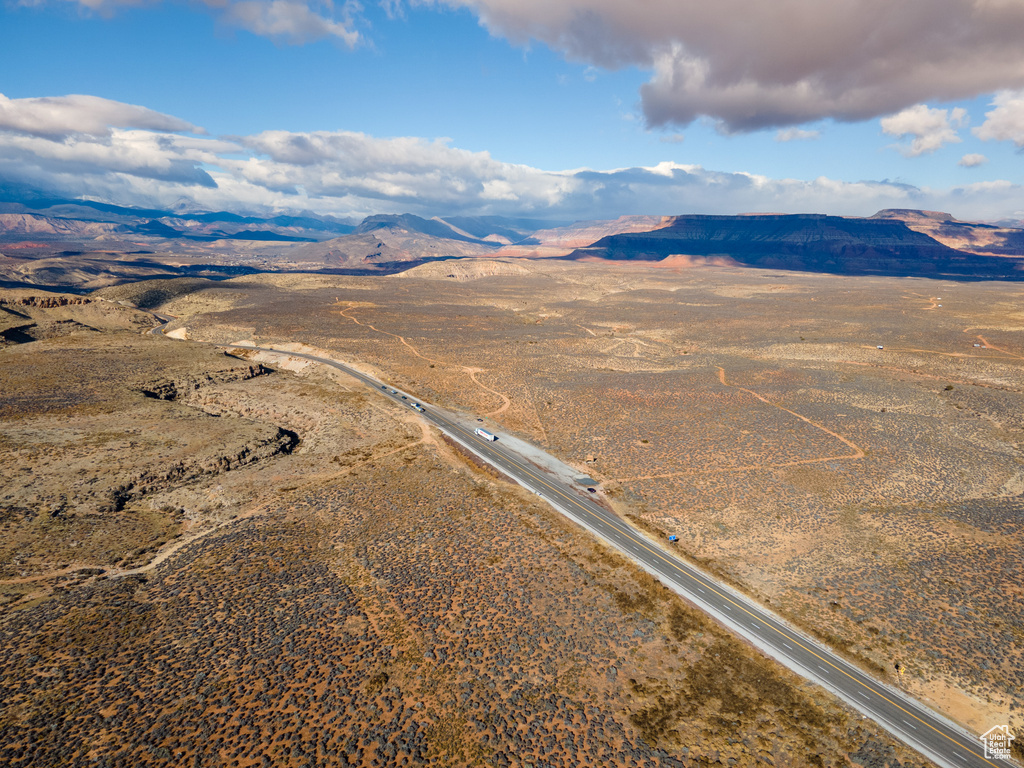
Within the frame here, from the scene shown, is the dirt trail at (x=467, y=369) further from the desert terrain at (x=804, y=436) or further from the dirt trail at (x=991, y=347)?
the dirt trail at (x=991, y=347)

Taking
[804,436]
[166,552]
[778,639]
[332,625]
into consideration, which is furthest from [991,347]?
[166,552]

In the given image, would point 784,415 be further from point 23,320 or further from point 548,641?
point 23,320

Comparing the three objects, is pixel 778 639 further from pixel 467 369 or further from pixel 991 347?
pixel 991 347

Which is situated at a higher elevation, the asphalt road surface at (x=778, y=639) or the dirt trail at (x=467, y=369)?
the dirt trail at (x=467, y=369)

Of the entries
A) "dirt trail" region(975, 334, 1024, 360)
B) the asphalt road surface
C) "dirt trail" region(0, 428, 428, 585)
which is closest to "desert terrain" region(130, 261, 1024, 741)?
"dirt trail" region(975, 334, 1024, 360)

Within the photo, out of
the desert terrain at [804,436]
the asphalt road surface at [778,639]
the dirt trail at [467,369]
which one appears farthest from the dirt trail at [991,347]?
the asphalt road surface at [778,639]

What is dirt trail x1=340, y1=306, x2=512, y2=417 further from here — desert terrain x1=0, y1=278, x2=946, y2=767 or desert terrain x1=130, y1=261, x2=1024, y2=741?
desert terrain x1=0, y1=278, x2=946, y2=767

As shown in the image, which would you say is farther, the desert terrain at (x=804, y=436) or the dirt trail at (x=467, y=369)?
the dirt trail at (x=467, y=369)
